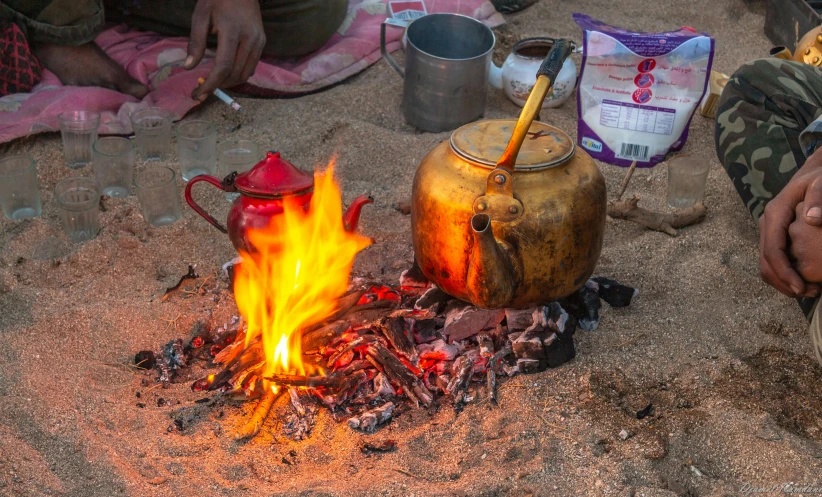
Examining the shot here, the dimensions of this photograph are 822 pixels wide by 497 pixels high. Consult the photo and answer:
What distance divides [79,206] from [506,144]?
1697mm

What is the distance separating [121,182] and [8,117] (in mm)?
672

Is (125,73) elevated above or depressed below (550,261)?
below

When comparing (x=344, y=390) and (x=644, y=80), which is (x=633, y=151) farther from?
(x=344, y=390)

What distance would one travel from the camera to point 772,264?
230 centimetres

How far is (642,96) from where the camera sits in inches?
141

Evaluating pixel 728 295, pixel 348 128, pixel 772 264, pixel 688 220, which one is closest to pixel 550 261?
pixel 772 264

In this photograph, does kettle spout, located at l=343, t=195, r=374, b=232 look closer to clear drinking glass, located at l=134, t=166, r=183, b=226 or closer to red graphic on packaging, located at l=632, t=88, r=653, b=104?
clear drinking glass, located at l=134, t=166, r=183, b=226

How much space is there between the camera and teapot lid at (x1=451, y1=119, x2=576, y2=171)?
209cm

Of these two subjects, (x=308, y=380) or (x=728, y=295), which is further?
(x=728, y=295)


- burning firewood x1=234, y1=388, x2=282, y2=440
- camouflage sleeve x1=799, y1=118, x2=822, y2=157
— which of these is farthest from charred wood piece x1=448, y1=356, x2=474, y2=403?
camouflage sleeve x1=799, y1=118, x2=822, y2=157

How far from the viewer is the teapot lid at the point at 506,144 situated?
2.09 meters

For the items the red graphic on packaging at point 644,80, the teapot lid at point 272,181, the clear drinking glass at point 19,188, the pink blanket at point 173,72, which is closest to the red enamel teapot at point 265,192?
the teapot lid at point 272,181

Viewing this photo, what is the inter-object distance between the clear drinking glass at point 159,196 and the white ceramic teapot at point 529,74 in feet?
5.50

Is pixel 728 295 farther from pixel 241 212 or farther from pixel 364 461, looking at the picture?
pixel 241 212
